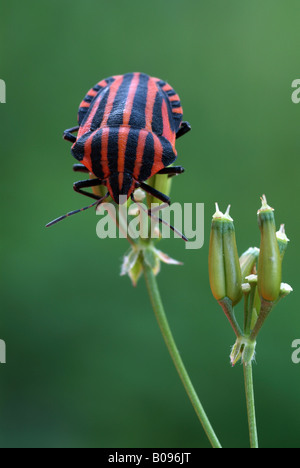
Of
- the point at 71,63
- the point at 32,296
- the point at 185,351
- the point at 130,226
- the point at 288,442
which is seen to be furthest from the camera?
the point at 71,63

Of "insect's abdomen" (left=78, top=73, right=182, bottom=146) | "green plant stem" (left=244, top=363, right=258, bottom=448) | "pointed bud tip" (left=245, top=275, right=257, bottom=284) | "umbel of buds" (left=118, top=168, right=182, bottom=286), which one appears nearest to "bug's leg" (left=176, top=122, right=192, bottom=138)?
"insect's abdomen" (left=78, top=73, right=182, bottom=146)

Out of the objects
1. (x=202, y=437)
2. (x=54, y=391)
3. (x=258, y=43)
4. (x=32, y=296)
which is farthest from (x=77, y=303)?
(x=258, y=43)

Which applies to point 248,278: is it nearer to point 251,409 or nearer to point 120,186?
point 251,409

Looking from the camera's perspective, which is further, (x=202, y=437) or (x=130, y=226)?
(x=202, y=437)

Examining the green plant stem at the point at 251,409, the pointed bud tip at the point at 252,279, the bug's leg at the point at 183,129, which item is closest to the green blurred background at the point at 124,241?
the bug's leg at the point at 183,129

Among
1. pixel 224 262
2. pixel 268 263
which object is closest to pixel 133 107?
pixel 224 262

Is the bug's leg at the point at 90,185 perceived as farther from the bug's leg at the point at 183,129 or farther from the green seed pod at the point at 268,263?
the green seed pod at the point at 268,263
